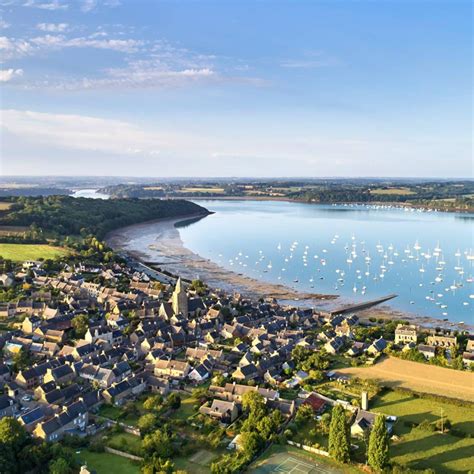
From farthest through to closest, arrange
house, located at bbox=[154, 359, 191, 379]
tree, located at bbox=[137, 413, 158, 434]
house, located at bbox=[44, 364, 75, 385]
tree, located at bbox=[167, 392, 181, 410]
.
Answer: house, located at bbox=[154, 359, 191, 379] < house, located at bbox=[44, 364, 75, 385] < tree, located at bbox=[167, 392, 181, 410] < tree, located at bbox=[137, 413, 158, 434]

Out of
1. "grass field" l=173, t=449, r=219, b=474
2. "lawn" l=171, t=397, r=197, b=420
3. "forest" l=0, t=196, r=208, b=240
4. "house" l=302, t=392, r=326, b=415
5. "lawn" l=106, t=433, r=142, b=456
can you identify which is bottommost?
"grass field" l=173, t=449, r=219, b=474

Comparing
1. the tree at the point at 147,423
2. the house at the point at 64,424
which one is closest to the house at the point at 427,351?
the tree at the point at 147,423

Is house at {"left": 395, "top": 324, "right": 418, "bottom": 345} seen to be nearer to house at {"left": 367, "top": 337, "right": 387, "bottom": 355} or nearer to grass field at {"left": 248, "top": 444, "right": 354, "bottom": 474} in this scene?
house at {"left": 367, "top": 337, "right": 387, "bottom": 355}

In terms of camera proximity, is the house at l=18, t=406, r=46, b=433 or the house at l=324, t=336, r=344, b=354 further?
the house at l=324, t=336, r=344, b=354

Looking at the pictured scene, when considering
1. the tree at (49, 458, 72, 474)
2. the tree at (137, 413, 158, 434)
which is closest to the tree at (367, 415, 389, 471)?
the tree at (137, 413, 158, 434)

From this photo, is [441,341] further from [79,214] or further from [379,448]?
[79,214]

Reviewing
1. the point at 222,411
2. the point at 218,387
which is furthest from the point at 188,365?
the point at 222,411

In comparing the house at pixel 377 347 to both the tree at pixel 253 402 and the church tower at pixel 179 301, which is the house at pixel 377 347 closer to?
the tree at pixel 253 402
